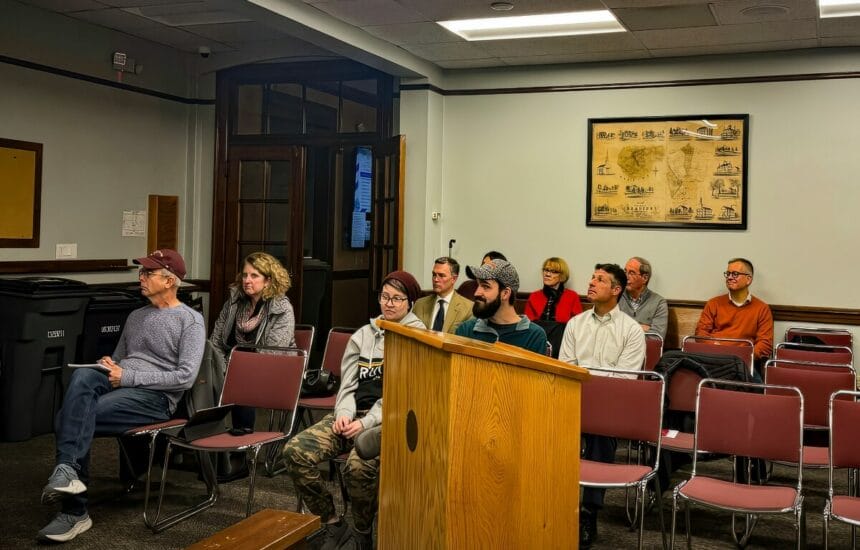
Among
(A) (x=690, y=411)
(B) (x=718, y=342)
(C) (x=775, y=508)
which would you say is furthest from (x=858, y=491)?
(B) (x=718, y=342)

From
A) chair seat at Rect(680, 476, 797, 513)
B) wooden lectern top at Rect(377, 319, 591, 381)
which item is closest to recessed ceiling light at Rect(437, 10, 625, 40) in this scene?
chair seat at Rect(680, 476, 797, 513)

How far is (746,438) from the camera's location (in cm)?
386

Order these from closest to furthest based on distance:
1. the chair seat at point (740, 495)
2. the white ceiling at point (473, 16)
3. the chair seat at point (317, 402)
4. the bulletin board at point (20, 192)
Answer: the chair seat at point (740, 495)
the chair seat at point (317, 402)
the white ceiling at point (473, 16)
the bulletin board at point (20, 192)

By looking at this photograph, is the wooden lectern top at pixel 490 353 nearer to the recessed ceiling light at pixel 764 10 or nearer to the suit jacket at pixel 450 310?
the suit jacket at pixel 450 310

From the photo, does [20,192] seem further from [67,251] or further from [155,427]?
[155,427]

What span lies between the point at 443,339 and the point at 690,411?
2765 millimetres

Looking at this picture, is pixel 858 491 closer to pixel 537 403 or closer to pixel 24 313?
pixel 537 403

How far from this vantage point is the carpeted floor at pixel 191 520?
423cm

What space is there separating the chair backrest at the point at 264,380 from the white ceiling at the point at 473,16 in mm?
2089

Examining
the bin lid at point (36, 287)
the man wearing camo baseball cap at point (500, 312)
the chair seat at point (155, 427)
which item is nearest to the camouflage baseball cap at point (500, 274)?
the man wearing camo baseball cap at point (500, 312)

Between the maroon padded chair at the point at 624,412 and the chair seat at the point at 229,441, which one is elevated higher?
the maroon padded chair at the point at 624,412

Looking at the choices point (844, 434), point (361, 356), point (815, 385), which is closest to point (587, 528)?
point (844, 434)

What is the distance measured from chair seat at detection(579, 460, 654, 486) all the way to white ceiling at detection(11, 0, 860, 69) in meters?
3.00

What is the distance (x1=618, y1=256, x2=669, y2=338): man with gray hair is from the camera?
6794 mm
